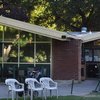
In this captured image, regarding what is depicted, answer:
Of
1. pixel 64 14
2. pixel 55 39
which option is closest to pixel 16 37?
pixel 55 39

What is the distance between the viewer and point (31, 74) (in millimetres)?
19891

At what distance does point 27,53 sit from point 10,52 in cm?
100

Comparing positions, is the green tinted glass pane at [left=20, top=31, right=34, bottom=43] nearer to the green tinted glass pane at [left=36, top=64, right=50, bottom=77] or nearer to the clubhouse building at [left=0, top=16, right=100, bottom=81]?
the clubhouse building at [left=0, top=16, right=100, bottom=81]

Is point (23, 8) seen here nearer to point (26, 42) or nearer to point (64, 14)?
point (64, 14)

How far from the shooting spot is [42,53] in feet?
87.0

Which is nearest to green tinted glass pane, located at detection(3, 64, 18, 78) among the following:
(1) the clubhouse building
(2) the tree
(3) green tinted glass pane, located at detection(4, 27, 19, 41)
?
(1) the clubhouse building

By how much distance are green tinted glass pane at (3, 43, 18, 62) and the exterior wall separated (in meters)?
2.24

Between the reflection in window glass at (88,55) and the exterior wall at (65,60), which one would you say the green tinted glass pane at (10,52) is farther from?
the reflection in window glass at (88,55)

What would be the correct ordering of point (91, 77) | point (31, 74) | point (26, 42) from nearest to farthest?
point (31, 74) → point (26, 42) → point (91, 77)

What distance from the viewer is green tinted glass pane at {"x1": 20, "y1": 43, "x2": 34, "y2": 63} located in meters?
26.5

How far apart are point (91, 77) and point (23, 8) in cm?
1354

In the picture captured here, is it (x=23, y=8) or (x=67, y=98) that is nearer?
(x=67, y=98)

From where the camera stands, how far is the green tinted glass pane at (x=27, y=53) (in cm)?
2652

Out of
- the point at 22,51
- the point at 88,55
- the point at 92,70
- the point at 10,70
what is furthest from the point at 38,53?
the point at 88,55
